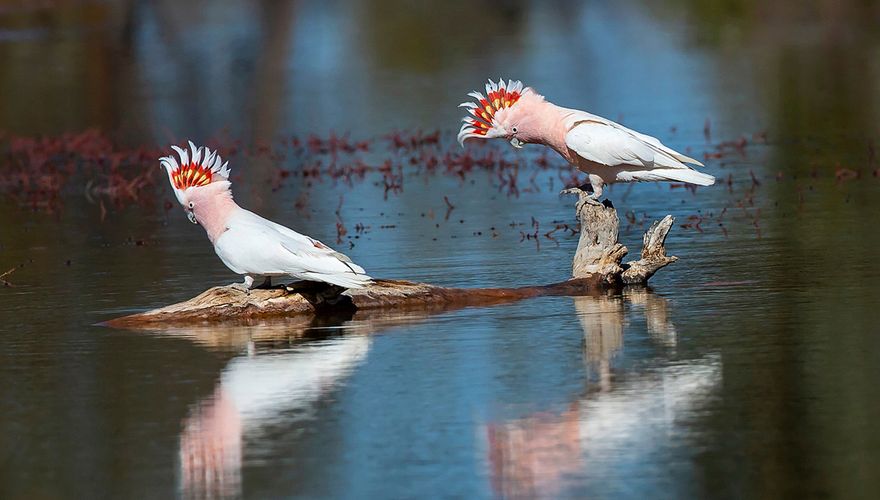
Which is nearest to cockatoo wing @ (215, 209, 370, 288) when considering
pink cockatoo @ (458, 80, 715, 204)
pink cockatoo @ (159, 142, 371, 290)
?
pink cockatoo @ (159, 142, 371, 290)

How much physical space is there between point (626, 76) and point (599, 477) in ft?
86.3

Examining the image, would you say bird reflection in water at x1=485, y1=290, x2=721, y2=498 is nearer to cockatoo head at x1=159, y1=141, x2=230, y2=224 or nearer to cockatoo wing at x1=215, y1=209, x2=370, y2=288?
cockatoo wing at x1=215, y1=209, x2=370, y2=288

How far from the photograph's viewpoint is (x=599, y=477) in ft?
26.4

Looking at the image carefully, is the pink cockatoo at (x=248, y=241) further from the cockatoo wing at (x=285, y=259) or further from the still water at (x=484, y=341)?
the still water at (x=484, y=341)

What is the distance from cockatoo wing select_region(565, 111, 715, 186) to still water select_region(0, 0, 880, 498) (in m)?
0.81

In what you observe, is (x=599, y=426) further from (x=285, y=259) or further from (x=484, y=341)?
(x=285, y=259)

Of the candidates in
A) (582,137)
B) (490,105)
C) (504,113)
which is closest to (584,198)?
(582,137)

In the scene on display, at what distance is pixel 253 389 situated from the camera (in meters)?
10.2

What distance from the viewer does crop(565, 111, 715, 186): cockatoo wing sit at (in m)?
13.1

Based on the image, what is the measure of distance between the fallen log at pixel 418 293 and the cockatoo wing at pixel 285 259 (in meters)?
0.46

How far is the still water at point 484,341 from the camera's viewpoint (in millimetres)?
8453

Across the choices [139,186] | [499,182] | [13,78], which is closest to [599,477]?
[499,182]

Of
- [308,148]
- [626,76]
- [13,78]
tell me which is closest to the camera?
[308,148]

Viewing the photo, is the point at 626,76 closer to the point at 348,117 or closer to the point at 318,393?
the point at 348,117
